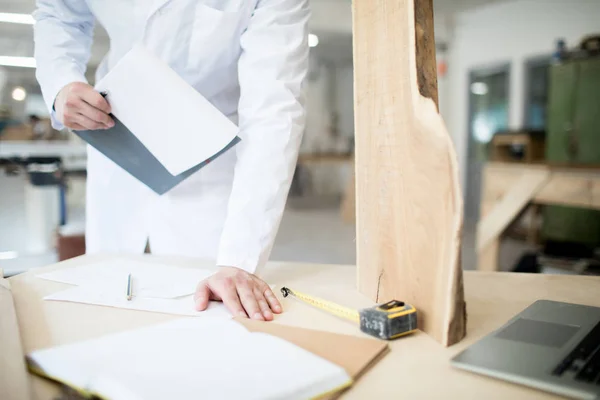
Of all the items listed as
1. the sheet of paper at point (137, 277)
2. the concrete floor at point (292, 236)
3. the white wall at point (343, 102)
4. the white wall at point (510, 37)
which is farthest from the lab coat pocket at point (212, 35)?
the white wall at point (343, 102)

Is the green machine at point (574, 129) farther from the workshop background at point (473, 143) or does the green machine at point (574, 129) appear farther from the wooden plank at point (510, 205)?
the wooden plank at point (510, 205)

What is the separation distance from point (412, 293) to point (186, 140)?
50 centimetres

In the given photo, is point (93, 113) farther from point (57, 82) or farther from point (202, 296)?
point (202, 296)

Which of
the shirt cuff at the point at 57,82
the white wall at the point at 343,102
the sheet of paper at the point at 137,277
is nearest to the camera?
the sheet of paper at the point at 137,277

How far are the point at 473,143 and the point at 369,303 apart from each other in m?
7.01

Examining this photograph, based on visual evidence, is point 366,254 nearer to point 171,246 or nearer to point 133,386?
point 133,386

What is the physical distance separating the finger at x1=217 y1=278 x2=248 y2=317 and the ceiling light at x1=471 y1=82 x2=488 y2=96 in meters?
7.09

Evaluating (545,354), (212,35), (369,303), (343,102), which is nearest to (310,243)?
(212,35)

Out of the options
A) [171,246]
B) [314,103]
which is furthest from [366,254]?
[314,103]

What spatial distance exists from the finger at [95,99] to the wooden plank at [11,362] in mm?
418

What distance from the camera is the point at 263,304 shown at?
701 millimetres

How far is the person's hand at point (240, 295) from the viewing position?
2.23 ft

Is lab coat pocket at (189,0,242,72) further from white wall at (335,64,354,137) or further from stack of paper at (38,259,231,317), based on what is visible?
white wall at (335,64,354,137)

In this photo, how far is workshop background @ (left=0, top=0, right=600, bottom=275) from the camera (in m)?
2.64
